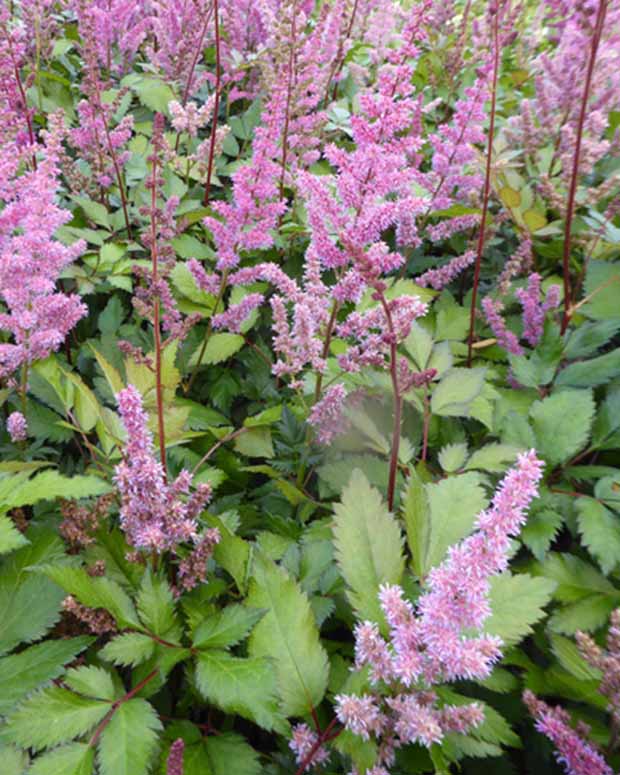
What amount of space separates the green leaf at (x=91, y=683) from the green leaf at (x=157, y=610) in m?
0.10

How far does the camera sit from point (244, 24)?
117 inches

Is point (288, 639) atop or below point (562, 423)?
below

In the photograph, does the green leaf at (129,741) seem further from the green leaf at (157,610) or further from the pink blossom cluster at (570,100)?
the pink blossom cluster at (570,100)

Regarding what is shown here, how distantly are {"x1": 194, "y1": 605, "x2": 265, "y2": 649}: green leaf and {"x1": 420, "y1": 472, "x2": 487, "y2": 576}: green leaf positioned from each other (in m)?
0.30

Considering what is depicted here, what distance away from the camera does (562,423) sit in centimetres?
138

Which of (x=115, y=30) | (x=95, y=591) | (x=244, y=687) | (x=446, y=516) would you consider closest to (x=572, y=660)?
(x=446, y=516)

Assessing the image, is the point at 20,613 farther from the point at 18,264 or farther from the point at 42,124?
the point at 42,124

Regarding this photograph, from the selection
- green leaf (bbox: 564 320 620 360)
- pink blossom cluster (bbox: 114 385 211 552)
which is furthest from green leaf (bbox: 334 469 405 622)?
green leaf (bbox: 564 320 620 360)

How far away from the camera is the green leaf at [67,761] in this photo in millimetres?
854

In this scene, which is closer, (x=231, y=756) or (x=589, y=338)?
(x=231, y=756)

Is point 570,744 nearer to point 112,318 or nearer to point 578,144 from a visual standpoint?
point 578,144

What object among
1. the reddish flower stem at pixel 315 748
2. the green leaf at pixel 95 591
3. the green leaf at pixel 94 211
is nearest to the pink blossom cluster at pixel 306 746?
the reddish flower stem at pixel 315 748

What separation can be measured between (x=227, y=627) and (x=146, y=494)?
0.87 feet

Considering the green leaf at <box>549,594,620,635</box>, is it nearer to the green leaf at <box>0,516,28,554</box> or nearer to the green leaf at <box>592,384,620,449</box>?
the green leaf at <box>592,384,620,449</box>
